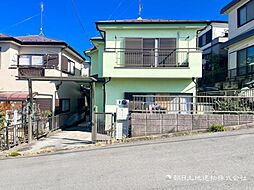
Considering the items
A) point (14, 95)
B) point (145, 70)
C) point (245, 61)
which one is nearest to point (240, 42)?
point (245, 61)

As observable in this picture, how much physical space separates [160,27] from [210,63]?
37.4 ft

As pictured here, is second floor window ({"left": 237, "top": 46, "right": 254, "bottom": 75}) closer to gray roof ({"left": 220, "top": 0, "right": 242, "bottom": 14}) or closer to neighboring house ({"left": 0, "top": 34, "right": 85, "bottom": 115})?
gray roof ({"left": 220, "top": 0, "right": 242, "bottom": 14})

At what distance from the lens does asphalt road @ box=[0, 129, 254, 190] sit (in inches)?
209

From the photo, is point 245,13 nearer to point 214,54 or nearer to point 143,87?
point 214,54

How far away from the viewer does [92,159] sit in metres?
7.84

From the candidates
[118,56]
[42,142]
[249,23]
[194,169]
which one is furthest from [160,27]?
[194,169]

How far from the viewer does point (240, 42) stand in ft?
60.8

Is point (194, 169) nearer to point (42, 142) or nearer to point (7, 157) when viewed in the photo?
point (7, 157)

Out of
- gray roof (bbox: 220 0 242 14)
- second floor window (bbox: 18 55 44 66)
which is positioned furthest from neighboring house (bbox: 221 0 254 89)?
second floor window (bbox: 18 55 44 66)

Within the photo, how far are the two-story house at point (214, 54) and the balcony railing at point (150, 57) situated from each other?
6.14 m

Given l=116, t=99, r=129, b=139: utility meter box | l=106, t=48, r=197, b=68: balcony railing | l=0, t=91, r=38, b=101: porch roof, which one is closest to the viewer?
l=116, t=99, r=129, b=139: utility meter box

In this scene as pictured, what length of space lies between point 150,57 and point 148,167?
955 centimetres

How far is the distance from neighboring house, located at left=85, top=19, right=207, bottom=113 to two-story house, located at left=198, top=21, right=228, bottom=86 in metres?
5.81

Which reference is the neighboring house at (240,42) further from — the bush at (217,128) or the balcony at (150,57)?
the bush at (217,128)
